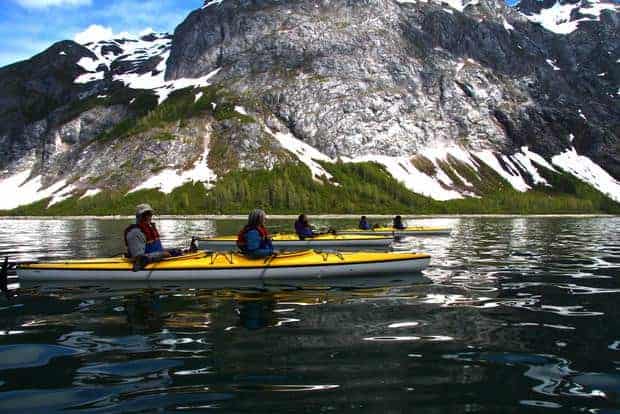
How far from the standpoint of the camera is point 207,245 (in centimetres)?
4288

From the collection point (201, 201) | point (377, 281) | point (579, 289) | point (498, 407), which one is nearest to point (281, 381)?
point (498, 407)

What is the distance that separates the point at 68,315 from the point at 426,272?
15929 mm

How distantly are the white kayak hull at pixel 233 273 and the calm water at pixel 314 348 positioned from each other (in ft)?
2.20

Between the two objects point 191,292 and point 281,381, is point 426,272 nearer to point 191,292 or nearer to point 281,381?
point 191,292

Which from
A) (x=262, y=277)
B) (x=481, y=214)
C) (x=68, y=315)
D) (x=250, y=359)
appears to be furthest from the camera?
(x=481, y=214)

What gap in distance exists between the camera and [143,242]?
70.6 feet

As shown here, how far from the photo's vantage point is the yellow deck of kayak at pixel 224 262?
2142 cm

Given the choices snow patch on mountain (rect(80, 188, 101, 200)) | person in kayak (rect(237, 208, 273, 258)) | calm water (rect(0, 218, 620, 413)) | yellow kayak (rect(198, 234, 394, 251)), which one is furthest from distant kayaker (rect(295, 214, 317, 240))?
snow patch on mountain (rect(80, 188, 101, 200))

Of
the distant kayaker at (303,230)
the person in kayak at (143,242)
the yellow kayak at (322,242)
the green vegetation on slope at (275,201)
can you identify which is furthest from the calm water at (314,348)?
the green vegetation on slope at (275,201)

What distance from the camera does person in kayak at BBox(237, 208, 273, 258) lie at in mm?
21625

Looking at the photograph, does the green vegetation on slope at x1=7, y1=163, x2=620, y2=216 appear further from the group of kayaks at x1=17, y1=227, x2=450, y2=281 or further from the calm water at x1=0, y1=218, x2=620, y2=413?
the calm water at x1=0, y1=218, x2=620, y2=413

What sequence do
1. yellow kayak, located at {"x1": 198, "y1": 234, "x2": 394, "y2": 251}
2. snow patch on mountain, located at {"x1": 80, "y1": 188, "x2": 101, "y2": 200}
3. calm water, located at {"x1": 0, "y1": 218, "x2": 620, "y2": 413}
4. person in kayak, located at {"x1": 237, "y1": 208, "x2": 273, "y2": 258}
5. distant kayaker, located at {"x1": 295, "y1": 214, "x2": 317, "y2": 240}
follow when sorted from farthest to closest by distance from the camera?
snow patch on mountain, located at {"x1": 80, "y1": 188, "x2": 101, "y2": 200} → distant kayaker, located at {"x1": 295, "y1": 214, "x2": 317, "y2": 240} → yellow kayak, located at {"x1": 198, "y1": 234, "x2": 394, "y2": 251} → person in kayak, located at {"x1": 237, "y1": 208, "x2": 273, "y2": 258} → calm water, located at {"x1": 0, "y1": 218, "x2": 620, "y2": 413}

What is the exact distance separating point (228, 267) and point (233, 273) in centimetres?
33

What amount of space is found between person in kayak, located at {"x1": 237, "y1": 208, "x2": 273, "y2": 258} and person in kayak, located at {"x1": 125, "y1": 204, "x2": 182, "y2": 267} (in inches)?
133
